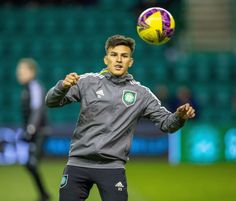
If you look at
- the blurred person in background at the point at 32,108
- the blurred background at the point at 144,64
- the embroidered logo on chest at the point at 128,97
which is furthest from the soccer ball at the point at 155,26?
the blurred background at the point at 144,64

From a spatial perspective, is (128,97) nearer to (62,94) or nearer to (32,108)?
(62,94)

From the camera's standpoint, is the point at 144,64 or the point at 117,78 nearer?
the point at 117,78

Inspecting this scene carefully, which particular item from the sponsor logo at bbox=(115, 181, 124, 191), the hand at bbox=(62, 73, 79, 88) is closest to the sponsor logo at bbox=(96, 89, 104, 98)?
the hand at bbox=(62, 73, 79, 88)

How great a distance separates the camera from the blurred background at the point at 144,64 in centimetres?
1694

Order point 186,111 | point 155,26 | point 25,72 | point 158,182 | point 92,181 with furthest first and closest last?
1. point 158,182
2. point 25,72
3. point 155,26
4. point 92,181
5. point 186,111

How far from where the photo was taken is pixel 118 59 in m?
6.29

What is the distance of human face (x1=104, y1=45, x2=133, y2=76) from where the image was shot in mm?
6301

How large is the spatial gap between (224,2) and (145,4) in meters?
2.73

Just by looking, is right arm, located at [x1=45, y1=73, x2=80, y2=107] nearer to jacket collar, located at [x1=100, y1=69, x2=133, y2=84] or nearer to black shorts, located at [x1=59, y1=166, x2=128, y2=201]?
jacket collar, located at [x1=100, y1=69, x2=133, y2=84]

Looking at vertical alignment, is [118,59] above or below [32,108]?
above

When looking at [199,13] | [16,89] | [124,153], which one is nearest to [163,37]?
[124,153]

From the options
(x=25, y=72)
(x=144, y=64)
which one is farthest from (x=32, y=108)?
(x=144, y=64)

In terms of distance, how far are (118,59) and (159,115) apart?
24.2 inches

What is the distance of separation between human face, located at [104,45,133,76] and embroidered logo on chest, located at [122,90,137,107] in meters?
0.18
